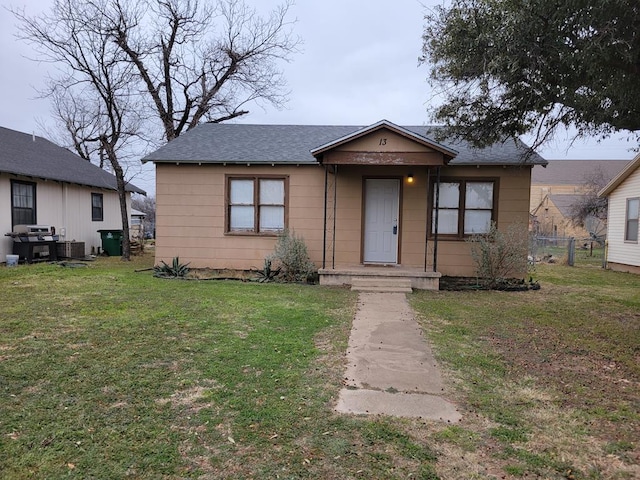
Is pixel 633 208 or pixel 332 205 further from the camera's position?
pixel 633 208

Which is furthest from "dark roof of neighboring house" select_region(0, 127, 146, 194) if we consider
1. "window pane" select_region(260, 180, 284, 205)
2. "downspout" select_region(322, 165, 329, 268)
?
"downspout" select_region(322, 165, 329, 268)

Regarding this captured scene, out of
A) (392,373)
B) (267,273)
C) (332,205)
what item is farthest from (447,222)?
(392,373)

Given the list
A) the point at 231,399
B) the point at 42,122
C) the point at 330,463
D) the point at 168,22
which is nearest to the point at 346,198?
the point at 231,399

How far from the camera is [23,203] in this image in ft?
43.5

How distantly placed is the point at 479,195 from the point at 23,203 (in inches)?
557

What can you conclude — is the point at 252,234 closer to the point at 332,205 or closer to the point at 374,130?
the point at 332,205

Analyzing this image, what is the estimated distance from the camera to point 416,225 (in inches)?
390

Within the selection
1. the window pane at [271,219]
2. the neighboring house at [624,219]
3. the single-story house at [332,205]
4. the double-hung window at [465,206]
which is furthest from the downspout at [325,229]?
the neighboring house at [624,219]

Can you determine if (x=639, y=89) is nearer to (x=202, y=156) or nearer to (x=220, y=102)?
(x=202, y=156)

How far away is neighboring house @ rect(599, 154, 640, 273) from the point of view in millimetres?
13258

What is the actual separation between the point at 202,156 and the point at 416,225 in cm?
566

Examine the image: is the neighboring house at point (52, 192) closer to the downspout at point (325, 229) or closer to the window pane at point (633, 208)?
the downspout at point (325, 229)

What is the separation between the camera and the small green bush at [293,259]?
31.1ft

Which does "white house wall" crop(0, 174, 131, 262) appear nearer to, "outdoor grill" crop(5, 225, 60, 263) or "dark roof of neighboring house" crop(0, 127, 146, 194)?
"outdoor grill" crop(5, 225, 60, 263)
